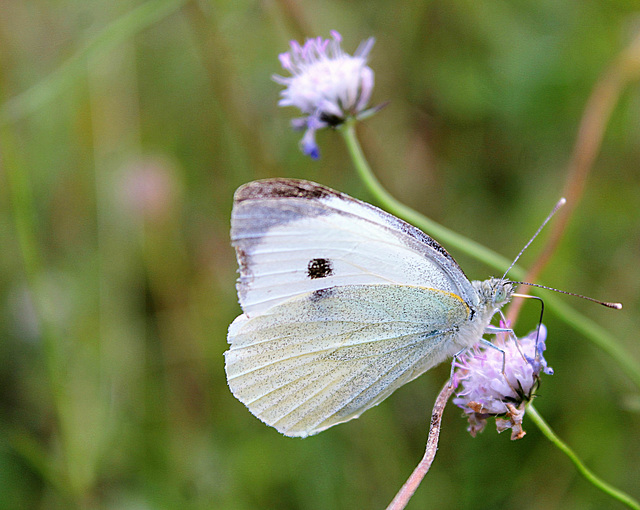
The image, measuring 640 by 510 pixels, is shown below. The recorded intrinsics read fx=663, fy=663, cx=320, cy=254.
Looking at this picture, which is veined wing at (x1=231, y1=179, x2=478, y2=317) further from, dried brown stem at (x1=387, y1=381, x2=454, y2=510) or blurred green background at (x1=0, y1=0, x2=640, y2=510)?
blurred green background at (x1=0, y1=0, x2=640, y2=510)

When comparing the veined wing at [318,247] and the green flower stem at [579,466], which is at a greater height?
the veined wing at [318,247]

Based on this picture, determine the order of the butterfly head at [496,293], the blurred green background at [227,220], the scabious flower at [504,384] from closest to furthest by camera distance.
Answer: the scabious flower at [504,384] → the butterfly head at [496,293] → the blurred green background at [227,220]

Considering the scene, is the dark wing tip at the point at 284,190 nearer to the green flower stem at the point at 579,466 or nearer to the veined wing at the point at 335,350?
the veined wing at the point at 335,350

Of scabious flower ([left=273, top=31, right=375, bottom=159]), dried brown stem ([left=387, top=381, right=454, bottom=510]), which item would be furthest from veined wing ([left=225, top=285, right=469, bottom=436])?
scabious flower ([left=273, top=31, right=375, bottom=159])

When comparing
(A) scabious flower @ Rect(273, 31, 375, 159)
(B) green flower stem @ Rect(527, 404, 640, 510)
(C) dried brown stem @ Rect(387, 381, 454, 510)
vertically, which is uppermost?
(A) scabious flower @ Rect(273, 31, 375, 159)

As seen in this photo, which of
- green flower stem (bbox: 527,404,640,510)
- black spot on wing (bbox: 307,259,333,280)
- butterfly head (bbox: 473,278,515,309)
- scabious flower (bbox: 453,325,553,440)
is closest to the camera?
green flower stem (bbox: 527,404,640,510)

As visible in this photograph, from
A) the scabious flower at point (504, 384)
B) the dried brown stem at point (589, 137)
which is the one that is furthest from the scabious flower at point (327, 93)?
the scabious flower at point (504, 384)

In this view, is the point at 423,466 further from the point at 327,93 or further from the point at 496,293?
the point at 327,93

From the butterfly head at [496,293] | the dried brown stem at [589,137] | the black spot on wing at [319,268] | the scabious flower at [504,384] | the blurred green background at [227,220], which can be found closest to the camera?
the scabious flower at [504,384]
